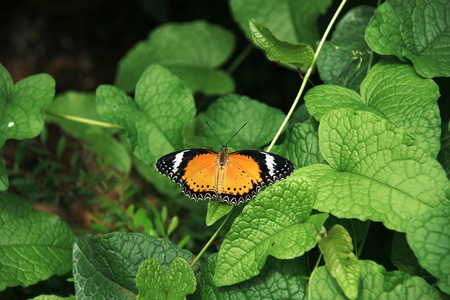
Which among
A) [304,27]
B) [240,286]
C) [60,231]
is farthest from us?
[304,27]

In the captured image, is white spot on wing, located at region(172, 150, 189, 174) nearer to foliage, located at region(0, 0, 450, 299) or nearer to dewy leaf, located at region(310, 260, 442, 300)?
foliage, located at region(0, 0, 450, 299)

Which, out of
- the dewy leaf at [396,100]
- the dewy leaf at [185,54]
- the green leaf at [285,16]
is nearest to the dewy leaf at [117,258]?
the dewy leaf at [396,100]

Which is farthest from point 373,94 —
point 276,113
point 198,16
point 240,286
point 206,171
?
point 198,16

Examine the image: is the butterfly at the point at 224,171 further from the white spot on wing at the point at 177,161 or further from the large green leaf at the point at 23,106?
the large green leaf at the point at 23,106

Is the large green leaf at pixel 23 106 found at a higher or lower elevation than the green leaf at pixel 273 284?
higher

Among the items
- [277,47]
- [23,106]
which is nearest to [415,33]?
[277,47]

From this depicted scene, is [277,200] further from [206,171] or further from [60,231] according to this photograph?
[60,231]

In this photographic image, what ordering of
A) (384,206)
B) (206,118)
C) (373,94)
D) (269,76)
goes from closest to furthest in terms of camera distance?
(384,206)
(373,94)
(206,118)
(269,76)
